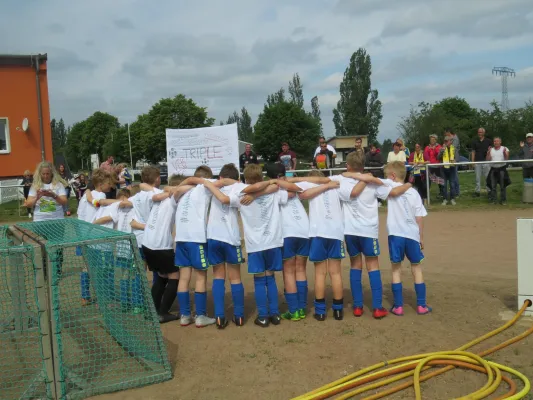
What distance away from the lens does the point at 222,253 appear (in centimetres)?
615

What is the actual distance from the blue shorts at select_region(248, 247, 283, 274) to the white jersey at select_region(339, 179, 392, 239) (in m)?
0.81

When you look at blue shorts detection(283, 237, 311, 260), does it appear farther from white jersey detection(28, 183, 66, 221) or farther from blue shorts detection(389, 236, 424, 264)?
white jersey detection(28, 183, 66, 221)

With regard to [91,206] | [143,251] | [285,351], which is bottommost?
[285,351]

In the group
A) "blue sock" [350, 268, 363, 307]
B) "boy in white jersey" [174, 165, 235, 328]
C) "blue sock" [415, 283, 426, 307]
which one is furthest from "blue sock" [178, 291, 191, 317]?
"blue sock" [415, 283, 426, 307]

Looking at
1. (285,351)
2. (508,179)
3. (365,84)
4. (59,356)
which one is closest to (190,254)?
(285,351)

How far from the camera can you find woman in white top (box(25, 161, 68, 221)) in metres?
7.73

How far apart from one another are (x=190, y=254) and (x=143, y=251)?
0.76 m

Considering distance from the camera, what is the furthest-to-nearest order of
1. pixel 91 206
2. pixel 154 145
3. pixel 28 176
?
pixel 154 145 < pixel 28 176 < pixel 91 206

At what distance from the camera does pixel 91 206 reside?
7.63 meters

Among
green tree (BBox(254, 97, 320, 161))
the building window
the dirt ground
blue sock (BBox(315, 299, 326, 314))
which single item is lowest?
the dirt ground

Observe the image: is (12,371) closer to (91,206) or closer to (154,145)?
(91,206)

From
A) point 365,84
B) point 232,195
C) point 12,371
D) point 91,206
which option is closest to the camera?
point 12,371

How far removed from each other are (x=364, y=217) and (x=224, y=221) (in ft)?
5.06

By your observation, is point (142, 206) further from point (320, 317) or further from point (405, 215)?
point (405, 215)
